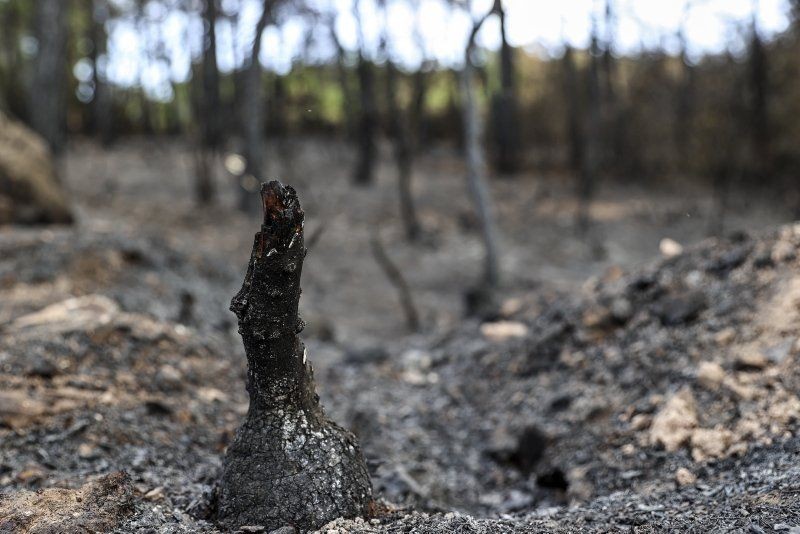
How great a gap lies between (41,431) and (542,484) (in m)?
2.94

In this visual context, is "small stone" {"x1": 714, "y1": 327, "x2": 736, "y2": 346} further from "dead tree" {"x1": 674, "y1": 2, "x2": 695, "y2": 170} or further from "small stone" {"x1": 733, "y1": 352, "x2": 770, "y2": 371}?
"dead tree" {"x1": 674, "y1": 2, "x2": 695, "y2": 170}

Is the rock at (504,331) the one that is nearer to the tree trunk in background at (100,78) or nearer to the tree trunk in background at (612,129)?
the tree trunk in background at (612,129)

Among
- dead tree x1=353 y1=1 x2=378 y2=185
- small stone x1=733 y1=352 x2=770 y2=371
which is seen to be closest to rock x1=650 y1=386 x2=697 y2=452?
small stone x1=733 y1=352 x2=770 y2=371

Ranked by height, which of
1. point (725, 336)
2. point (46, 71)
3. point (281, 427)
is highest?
point (46, 71)

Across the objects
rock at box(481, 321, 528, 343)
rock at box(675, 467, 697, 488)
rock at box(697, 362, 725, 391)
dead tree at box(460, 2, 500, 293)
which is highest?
dead tree at box(460, 2, 500, 293)

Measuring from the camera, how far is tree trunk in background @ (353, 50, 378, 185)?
665 inches

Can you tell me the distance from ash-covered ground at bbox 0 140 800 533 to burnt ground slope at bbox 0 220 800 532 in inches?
0.7

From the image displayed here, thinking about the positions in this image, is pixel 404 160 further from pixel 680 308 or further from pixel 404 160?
pixel 680 308

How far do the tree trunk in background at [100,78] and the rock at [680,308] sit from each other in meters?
20.7

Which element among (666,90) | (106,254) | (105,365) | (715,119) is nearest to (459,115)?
(666,90)

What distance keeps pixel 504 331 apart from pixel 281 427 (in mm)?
4456

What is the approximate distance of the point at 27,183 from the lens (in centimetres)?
888

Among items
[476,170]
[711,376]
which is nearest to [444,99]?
[476,170]

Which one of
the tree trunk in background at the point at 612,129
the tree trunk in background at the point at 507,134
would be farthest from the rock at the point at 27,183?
the tree trunk in background at the point at 612,129
